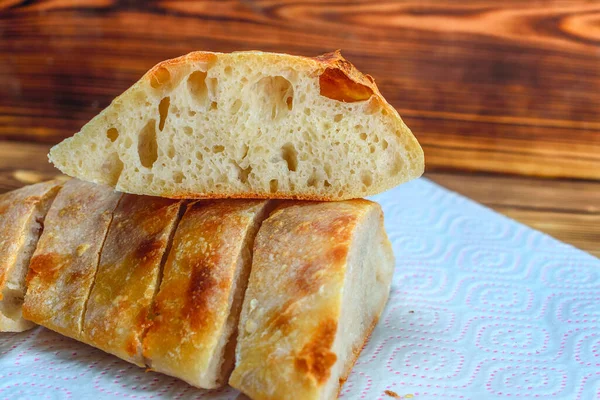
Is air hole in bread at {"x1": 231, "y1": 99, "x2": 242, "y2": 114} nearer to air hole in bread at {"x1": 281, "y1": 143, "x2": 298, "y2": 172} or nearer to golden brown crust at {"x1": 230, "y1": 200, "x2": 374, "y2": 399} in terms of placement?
air hole in bread at {"x1": 281, "y1": 143, "x2": 298, "y2": 172}

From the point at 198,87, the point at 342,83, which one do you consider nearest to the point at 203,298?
the point at 198,87

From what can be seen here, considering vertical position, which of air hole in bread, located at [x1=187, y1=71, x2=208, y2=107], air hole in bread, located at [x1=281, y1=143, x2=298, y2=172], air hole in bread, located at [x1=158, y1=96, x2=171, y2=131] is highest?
air hole in bread, located at [x1=187, y1=71, x2=208, y2=107]

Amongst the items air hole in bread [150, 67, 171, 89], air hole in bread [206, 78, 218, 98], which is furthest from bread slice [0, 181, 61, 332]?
air hole in bread [206, 78, 218, 98]

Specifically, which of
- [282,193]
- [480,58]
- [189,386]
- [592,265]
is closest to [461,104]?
[480,58]

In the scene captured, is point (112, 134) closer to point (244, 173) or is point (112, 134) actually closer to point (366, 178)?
point (244, 173)

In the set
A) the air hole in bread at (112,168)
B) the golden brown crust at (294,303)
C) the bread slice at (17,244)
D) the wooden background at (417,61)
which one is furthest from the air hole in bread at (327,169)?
the wooden background at (417,61)

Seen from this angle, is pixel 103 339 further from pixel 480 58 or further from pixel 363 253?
pixel 480 58
